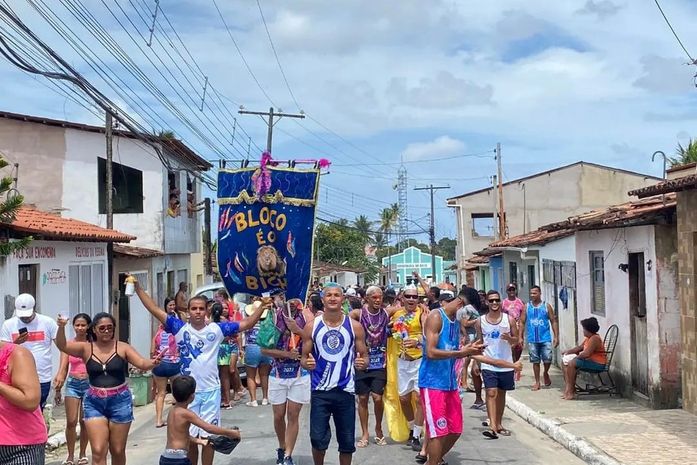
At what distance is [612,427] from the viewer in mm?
9977

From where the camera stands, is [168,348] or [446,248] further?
[446,248]

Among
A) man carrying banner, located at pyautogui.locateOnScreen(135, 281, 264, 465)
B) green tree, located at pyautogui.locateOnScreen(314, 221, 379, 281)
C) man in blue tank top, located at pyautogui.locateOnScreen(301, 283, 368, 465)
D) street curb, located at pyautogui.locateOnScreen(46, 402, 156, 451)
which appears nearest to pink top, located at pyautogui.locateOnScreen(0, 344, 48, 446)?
man carrying banner, located at pyautogui.locateOnScreen(135, 281, 264, 465)

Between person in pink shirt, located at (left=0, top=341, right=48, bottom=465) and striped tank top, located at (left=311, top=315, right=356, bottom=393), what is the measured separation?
3.16 meters

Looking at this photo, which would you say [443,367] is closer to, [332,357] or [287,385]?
[332,357]

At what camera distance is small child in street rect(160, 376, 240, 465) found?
6023 millimetres

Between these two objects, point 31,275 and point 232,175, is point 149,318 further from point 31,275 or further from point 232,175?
point 232,175

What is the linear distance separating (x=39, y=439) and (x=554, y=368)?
1410 cm

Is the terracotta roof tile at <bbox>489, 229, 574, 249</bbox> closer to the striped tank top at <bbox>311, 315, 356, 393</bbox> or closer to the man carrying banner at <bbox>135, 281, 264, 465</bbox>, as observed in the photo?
the striped tank top at <bbox>311, 315, 356, 393</bbox>

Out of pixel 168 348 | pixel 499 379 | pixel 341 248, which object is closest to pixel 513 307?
pixel 499 379

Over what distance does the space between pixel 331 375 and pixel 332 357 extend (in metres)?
0.16

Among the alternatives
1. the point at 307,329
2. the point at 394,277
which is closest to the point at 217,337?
the point at 307,329

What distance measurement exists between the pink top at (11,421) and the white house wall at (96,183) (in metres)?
18.7

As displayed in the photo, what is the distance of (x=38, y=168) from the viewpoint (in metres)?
22.1

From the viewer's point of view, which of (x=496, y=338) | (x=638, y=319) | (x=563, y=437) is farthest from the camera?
(x=638, y=319)
